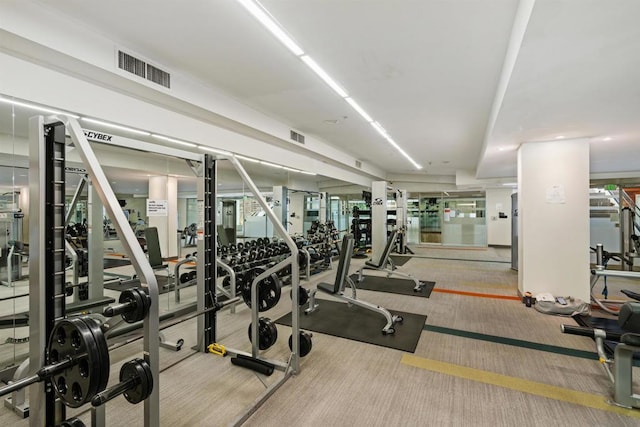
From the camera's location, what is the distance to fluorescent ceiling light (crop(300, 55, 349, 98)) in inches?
115

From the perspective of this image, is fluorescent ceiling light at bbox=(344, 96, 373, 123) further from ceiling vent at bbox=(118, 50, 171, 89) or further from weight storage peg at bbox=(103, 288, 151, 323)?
weight storage peg at bbox=(103, 288, 151, 323)

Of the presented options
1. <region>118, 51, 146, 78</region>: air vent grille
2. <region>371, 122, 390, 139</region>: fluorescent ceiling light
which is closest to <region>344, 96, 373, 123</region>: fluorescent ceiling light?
<region>371, 122, 390, 139</region>: fluorescent ceiling light

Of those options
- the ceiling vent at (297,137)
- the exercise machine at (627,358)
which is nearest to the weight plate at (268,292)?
the exercise machine at (627,358)

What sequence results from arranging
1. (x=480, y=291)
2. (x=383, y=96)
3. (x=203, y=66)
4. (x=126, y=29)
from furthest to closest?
1. (x=480, y=291)
2. (x=383, y=96)
3. (x=203, y=66)
4. (x=126, y=29)

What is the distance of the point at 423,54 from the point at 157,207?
11.9ft

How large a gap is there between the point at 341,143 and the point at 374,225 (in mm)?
2668

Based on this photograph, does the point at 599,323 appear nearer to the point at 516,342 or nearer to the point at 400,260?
the point at 516,342

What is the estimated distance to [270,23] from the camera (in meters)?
2.35

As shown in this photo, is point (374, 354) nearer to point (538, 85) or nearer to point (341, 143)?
point (538, 85)

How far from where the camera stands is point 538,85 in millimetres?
2496

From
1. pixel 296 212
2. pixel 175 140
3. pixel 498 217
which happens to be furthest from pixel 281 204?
pixel 498 217

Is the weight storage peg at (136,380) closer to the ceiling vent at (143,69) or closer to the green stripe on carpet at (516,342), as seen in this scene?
the ceiling vent at (143,69)

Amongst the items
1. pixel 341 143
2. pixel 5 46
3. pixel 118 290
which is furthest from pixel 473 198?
pixel 5 46

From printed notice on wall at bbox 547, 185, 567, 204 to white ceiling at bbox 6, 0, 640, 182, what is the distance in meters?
0.73
